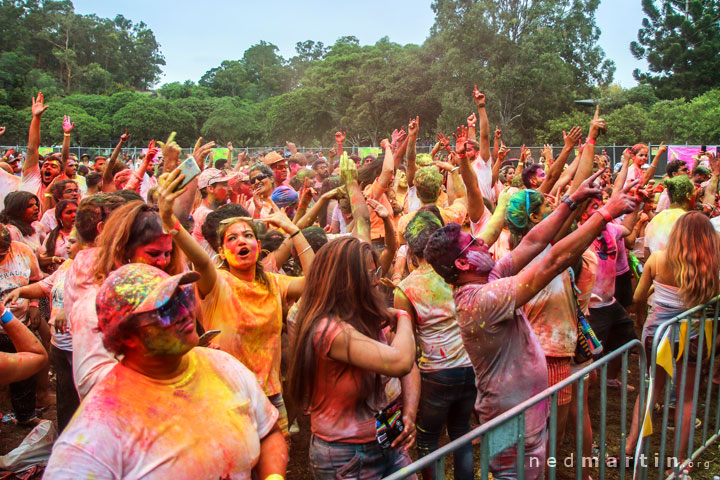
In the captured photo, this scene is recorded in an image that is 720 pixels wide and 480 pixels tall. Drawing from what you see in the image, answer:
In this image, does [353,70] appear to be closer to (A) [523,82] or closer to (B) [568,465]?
(A) [523,82]

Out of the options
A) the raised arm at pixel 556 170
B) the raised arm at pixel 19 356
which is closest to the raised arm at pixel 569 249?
the raised arm at pixel 19 356

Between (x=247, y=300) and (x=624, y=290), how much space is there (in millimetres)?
4552

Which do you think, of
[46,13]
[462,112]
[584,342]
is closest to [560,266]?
[584,342]

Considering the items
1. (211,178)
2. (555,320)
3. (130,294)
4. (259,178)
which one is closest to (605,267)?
(555,320)

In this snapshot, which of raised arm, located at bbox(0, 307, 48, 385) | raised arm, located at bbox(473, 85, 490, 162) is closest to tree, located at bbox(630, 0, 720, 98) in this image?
raised arm, located at bbox(473, 85, 490, 162)

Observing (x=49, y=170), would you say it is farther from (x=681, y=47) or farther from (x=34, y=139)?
(x=681, y=47)

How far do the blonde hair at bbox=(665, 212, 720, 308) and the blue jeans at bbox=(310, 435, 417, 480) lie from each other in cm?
326

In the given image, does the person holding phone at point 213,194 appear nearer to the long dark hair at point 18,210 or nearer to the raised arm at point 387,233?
the raised arm at point 387,233

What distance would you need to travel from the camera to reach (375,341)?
9.32ft

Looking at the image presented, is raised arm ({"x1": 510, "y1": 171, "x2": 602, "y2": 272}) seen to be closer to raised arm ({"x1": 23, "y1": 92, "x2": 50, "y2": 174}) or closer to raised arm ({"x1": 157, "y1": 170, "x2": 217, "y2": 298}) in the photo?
raised arm ({"x1": 157, "y1": 170, "x2": 217, "y2": 298})

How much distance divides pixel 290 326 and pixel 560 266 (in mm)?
1472

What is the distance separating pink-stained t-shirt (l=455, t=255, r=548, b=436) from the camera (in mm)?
3078

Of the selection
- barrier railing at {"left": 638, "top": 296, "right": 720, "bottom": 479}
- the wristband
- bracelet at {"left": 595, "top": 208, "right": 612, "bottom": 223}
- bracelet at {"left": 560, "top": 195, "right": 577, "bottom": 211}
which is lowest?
barrier railing at {"left": 638, "top": 296, "right": 720, "bottom": 479}

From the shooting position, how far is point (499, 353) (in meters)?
3.23
